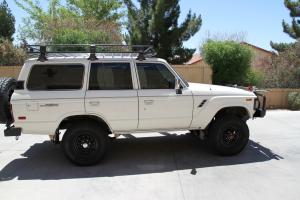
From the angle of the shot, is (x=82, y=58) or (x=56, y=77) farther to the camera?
(x=82, y=58)

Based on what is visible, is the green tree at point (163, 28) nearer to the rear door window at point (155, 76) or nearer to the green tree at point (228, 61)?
the green tree at point (228, 61)

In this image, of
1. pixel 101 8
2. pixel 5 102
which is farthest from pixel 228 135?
pixel 101 8

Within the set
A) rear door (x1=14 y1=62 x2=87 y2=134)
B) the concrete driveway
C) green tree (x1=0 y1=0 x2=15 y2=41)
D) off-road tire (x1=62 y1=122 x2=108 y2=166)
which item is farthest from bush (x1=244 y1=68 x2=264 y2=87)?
green tree (x1=0 y1=0 x2=15 y2=41)

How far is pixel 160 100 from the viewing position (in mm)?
7047

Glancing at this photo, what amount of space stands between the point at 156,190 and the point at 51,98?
99.1 inches

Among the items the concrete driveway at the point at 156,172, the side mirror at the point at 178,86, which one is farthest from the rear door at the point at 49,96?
the side mirror at the point at 178,86

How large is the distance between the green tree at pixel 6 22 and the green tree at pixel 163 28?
10673 millimetres

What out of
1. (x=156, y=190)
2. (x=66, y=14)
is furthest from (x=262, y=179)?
(x=66, y=14)

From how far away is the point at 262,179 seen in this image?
6121 mm

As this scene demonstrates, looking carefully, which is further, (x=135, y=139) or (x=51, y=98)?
(x=135, y=139)

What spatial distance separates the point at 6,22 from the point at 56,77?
19970mm

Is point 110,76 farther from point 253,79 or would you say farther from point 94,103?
point 253,79

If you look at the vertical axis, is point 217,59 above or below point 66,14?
below

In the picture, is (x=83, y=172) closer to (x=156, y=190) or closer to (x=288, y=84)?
(x=156, y=190)
